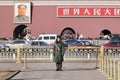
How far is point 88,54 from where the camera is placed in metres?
36.6

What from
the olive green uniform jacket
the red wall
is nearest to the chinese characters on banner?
the red wall

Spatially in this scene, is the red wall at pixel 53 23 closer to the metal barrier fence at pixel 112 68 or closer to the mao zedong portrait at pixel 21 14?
the mao zedong portrait at pixel 21 14

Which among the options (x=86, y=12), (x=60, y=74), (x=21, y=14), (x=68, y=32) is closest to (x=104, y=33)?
(x=68, y=32)

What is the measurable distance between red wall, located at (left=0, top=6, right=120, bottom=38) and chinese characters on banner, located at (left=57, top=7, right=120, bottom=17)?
54 centimetres

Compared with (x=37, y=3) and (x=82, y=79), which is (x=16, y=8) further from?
(x=82, y=79)

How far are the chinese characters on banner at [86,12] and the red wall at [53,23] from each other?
0.54 meters

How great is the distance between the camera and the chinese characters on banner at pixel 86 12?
68.4m

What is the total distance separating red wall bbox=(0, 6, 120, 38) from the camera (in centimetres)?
6819

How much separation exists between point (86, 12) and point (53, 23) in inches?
181

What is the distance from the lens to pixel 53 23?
68.4 metres

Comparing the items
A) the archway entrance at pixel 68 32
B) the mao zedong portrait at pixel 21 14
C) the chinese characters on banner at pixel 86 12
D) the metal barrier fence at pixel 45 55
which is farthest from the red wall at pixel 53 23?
the metal barrier fence at pixel 45 55

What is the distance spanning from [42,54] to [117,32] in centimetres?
3215

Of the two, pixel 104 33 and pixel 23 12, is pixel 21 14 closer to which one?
pixel 23 12

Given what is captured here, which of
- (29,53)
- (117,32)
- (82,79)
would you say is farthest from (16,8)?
(82,79)
